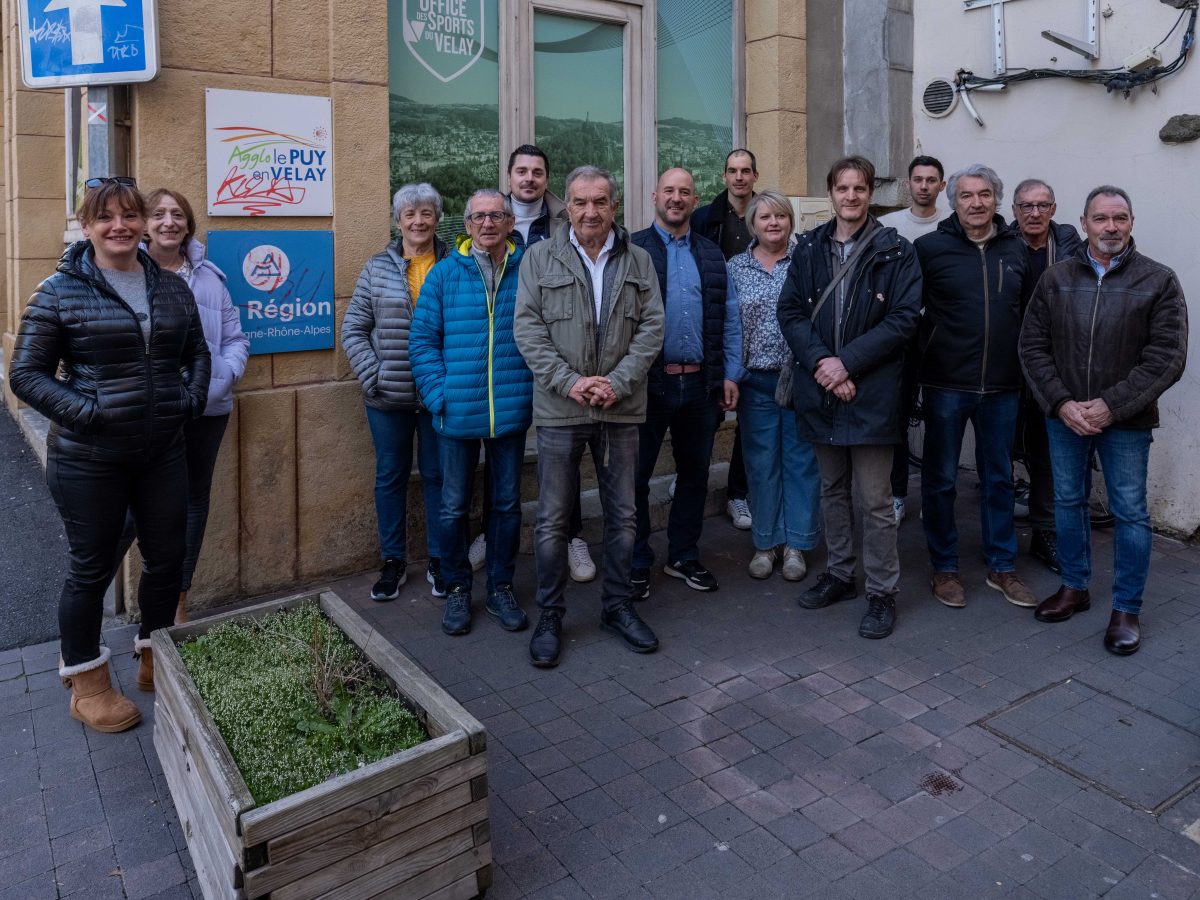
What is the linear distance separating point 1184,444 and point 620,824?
4.76 metres

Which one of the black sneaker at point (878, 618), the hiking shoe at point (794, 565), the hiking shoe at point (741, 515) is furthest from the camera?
the hiking shoe at point (741, 515)

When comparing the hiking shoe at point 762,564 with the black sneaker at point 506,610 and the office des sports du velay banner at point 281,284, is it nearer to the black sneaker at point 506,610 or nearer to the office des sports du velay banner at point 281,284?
the black sneaker at point 506,610

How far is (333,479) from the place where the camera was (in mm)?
5574

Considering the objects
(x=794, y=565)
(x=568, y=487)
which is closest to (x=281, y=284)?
(x=568, y=487)

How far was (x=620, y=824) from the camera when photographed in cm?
336

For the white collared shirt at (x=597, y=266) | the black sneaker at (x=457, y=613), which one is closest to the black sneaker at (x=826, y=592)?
the black sneaker at (x=457, y=613)

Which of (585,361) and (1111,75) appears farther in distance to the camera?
(1111,75)

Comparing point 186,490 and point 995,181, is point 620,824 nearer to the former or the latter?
point 186,490

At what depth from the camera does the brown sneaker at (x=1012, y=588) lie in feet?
17.2

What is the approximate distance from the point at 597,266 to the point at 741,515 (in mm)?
2526

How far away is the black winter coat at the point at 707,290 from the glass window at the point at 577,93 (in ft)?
5.89

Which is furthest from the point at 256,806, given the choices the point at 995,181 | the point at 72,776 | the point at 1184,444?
the point at 1184,444

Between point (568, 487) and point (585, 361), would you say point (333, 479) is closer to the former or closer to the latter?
point (568, 487)

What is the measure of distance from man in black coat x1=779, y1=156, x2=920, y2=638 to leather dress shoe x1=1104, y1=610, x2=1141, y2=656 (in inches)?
37.9
